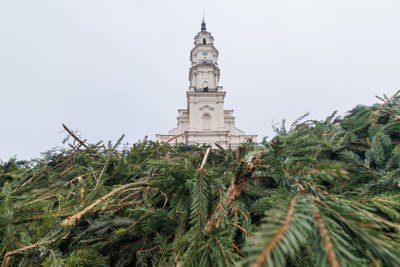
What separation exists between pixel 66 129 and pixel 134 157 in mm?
681

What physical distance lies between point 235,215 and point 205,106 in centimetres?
2380

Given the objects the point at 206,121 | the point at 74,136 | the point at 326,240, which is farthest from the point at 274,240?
the point at 206,121

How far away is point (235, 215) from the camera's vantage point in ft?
1.91

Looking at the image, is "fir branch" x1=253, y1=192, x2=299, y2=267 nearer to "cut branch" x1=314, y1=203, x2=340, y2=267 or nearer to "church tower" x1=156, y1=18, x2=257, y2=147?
"cut branch" x1=314, y1=203, x2=340, y2=267

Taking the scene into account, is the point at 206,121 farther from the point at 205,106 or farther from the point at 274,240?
the point at 274,240

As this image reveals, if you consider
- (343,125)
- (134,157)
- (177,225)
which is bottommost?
(177,225)

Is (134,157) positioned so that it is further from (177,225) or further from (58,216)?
(177,225)

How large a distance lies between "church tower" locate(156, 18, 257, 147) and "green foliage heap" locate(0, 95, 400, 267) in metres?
20.6

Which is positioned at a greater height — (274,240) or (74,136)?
(74,136)

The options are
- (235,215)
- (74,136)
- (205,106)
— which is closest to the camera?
(235,215)

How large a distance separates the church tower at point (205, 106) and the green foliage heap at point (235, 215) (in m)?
20.6

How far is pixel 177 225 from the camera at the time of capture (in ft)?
2.31

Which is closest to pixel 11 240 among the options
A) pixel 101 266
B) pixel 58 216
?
pixel 58 216

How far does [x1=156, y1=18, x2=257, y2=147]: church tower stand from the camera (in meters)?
22.9
